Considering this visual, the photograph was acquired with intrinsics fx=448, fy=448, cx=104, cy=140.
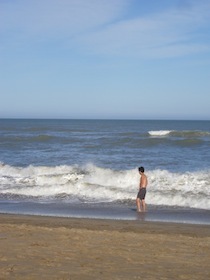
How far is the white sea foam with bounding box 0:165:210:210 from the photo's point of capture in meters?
14.2

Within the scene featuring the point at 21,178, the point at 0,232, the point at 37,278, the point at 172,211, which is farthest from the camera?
the point at 21,178

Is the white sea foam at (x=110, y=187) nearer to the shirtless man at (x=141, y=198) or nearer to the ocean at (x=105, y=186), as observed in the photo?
the ocean at (x=105, y=186)

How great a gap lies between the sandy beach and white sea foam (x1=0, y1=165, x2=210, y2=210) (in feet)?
13.5

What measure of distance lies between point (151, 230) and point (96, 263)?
320 centimetres

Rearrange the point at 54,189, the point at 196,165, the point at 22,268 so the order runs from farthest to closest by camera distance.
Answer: the point at 196,165 → the point at 54,189 → the point at 22,268

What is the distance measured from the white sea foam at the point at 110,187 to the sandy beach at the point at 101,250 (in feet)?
13.5

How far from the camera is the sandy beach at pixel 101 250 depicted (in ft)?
18.9

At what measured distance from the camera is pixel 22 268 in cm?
580

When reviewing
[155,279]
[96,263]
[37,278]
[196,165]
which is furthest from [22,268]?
[196,165]

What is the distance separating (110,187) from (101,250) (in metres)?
9.31

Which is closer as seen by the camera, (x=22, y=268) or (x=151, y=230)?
(x=22, y=268)

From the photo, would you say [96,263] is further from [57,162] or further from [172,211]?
[57,162]

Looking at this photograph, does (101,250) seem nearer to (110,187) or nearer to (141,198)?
(141,198)

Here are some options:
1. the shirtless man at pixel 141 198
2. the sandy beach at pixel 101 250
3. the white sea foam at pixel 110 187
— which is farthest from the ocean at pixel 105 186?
the sandy beach at pixel 101 250
